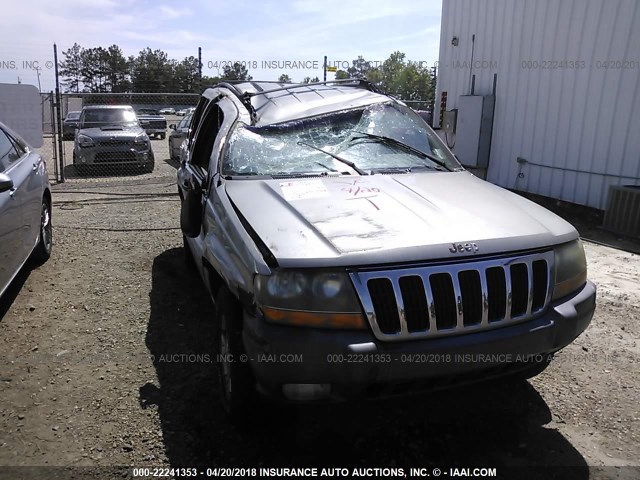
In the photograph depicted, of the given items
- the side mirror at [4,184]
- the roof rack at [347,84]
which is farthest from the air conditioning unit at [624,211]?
the side mirror at [4,184]

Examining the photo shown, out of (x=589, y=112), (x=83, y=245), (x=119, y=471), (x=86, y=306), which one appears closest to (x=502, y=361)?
(x=119, y=471)

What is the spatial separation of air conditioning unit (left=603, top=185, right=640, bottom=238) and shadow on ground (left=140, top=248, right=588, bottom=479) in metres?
4.72

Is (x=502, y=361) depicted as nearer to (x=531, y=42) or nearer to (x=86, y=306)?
(x=86, y=306)

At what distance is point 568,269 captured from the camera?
110 inches

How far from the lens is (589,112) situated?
26.7ft

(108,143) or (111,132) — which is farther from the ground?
(111,132)

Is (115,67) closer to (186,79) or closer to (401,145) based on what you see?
(186,79)

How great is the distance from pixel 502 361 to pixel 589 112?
22.8 feet

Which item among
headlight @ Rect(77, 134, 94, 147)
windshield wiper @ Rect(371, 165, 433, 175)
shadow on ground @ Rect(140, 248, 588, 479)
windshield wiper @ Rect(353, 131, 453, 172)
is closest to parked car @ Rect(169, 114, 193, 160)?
headlight @ Rect(77, 134, 94, 147)

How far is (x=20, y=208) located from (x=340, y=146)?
9.19 feet

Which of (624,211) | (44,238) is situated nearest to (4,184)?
(44,238)

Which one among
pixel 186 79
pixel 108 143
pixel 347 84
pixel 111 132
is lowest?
pixel 108 143

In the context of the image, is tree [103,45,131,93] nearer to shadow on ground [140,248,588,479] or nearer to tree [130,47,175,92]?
tree [130,47,175,92]

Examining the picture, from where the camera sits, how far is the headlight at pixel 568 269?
275cm
